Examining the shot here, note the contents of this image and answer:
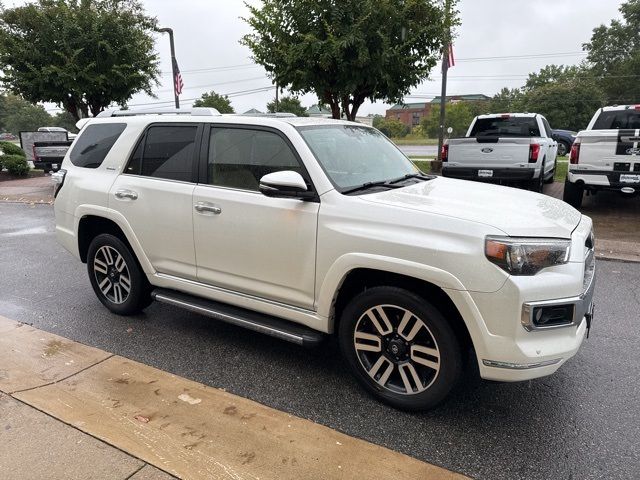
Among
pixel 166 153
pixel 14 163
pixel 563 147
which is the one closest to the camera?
pixel 166 153

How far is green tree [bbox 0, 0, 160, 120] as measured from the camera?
45.5ft

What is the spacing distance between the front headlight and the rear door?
224cm

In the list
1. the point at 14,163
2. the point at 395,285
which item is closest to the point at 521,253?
the point at 395,285

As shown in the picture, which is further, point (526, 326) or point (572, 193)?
point (572, 193)

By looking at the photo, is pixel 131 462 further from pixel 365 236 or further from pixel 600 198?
pixel 600 198

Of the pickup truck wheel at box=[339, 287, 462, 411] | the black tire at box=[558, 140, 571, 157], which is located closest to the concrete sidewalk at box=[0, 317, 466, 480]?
the pickup truck wheel at box=[339, 287, 462, 411]

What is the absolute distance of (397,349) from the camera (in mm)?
2908

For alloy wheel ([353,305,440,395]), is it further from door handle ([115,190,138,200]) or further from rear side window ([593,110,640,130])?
rear side window ([593,110,640,130])

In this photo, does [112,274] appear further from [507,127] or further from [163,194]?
[507,127]

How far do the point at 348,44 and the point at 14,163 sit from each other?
47.5 feet

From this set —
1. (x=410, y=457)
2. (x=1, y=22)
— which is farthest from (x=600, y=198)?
(x=1, y=22)

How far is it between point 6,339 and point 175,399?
196 centimetres

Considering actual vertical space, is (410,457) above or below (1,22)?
below

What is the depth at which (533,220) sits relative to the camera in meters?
2.79
